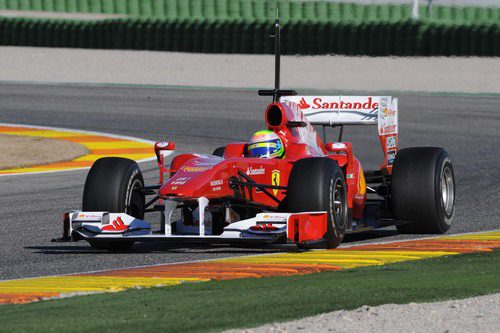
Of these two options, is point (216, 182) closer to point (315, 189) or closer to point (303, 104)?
point (315, 189)

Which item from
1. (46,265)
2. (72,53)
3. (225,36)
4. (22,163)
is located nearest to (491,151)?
(22,163)

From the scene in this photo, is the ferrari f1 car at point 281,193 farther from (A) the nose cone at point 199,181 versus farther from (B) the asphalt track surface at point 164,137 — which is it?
(B) the asphalt track surface at point 164,137

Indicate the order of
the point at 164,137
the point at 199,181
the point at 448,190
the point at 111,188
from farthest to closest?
the point at 164,137 → the point at 448,190 → the point at 111,188 → the point at 199,181

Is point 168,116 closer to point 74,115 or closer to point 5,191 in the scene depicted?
point 74,115

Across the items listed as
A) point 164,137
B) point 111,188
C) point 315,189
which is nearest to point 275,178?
point 315,189

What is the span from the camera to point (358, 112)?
469 inches

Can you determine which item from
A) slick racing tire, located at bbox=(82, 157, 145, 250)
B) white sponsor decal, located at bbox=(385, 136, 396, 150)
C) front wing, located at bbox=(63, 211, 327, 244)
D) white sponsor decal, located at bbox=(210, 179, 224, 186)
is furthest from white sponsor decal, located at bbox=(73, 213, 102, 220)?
white sponsor decal, located at bbox=(385, 136, 396, 150)

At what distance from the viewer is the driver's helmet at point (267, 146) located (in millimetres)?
10680

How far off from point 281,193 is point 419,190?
4.40 ft

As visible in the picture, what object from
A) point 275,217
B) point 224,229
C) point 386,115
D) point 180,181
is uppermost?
point 386,115

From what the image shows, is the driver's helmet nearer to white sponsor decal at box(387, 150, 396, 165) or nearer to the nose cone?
the nose cone

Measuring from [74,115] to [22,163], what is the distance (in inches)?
278

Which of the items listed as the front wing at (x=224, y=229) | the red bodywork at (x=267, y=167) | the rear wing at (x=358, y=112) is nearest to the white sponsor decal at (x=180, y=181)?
the red bodywork at (x=267, y=167)

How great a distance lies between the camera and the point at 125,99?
88.1 feet
